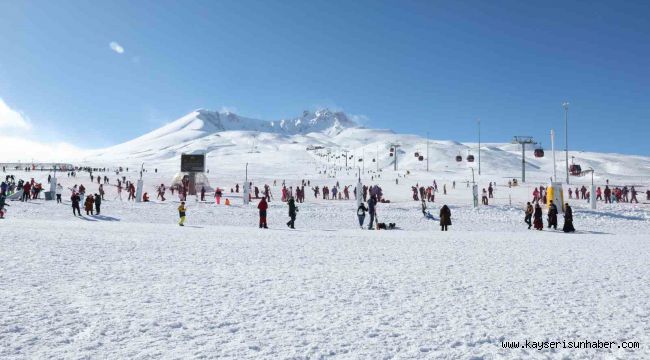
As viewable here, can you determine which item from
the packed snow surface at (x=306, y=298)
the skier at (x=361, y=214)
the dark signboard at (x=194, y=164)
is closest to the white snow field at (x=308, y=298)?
the packed snow surface at (x=306, y=298)

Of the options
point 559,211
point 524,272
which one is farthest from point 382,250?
point 559,211

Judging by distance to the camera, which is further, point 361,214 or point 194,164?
point 194,164

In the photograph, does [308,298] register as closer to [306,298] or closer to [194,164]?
[306,298]

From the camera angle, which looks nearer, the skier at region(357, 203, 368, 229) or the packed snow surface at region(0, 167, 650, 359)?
the packed snow surface at region(0, 167, 650, 359)

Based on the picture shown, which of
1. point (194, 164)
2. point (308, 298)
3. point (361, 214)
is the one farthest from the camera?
point (194, 164)

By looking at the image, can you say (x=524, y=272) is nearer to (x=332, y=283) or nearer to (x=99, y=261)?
(x=332, y=283)

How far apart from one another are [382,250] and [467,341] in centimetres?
694

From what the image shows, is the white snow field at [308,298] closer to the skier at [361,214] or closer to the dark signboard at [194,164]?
the skier at [361,214]

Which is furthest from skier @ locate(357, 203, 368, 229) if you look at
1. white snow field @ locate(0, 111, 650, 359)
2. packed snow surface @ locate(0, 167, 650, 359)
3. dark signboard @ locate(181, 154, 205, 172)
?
dark signboard @ locate(181, 154, 205, 172)

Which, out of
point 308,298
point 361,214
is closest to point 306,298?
point 308,298

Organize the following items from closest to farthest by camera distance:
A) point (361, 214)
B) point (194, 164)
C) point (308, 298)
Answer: point (308, 298), point (361, 214), point (194, 164)

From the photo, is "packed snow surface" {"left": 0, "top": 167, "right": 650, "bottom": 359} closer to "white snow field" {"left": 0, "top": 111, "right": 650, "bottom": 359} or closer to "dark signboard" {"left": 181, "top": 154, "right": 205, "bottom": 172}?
"white snow field" {"left": 0, "top": 111, "right": 650, "bottom": 359}

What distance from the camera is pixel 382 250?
1171cm

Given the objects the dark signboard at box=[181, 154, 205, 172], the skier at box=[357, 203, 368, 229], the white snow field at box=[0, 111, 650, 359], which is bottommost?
the white snow field at box=[0, 111, 650, 359]
